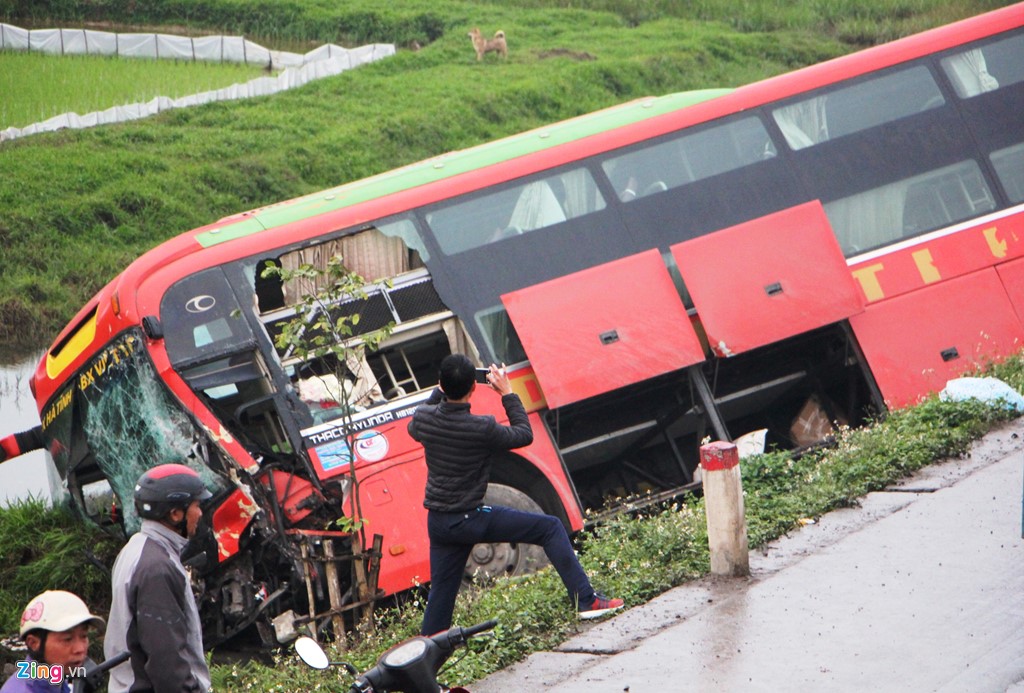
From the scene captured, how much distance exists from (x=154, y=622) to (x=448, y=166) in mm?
6804

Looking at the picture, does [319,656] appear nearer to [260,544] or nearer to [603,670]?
[603,670]

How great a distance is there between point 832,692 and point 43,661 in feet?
11.0

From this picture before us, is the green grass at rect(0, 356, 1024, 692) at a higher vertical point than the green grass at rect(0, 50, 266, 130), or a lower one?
lower

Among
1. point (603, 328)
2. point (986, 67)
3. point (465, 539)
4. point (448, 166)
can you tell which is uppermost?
point (448, 166)

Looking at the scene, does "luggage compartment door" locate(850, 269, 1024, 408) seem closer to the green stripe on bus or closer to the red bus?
the red bus

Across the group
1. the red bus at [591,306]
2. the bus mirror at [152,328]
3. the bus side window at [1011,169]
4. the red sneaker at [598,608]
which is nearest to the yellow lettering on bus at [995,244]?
the red bus at [591,306]

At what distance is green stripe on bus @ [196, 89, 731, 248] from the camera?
10469 millimetres

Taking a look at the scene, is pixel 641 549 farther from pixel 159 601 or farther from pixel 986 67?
pixel 986 67

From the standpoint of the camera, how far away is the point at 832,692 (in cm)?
590

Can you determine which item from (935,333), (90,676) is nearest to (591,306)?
(935,333)

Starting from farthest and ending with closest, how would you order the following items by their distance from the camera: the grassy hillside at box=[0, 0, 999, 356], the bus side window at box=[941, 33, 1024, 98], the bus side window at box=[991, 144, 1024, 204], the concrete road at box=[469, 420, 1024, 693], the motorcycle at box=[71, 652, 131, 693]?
the grassy hillside at box=[0, 0, 999, 356]
the bus side window at box=[941, 33, 1024, 98]
the bus side window at box=[991, 144, 1024, 204]
the concrete road at box=[469, 420, 1024, 693]
the motorcycle at box=[71, 652, 131, 693]

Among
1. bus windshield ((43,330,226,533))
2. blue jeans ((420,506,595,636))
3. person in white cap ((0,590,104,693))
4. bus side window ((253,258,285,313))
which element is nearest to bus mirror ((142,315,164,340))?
bus windshield ((43,330,226,533))

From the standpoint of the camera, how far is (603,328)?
10.3 m

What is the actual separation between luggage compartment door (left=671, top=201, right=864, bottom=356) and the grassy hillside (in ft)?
33.4
